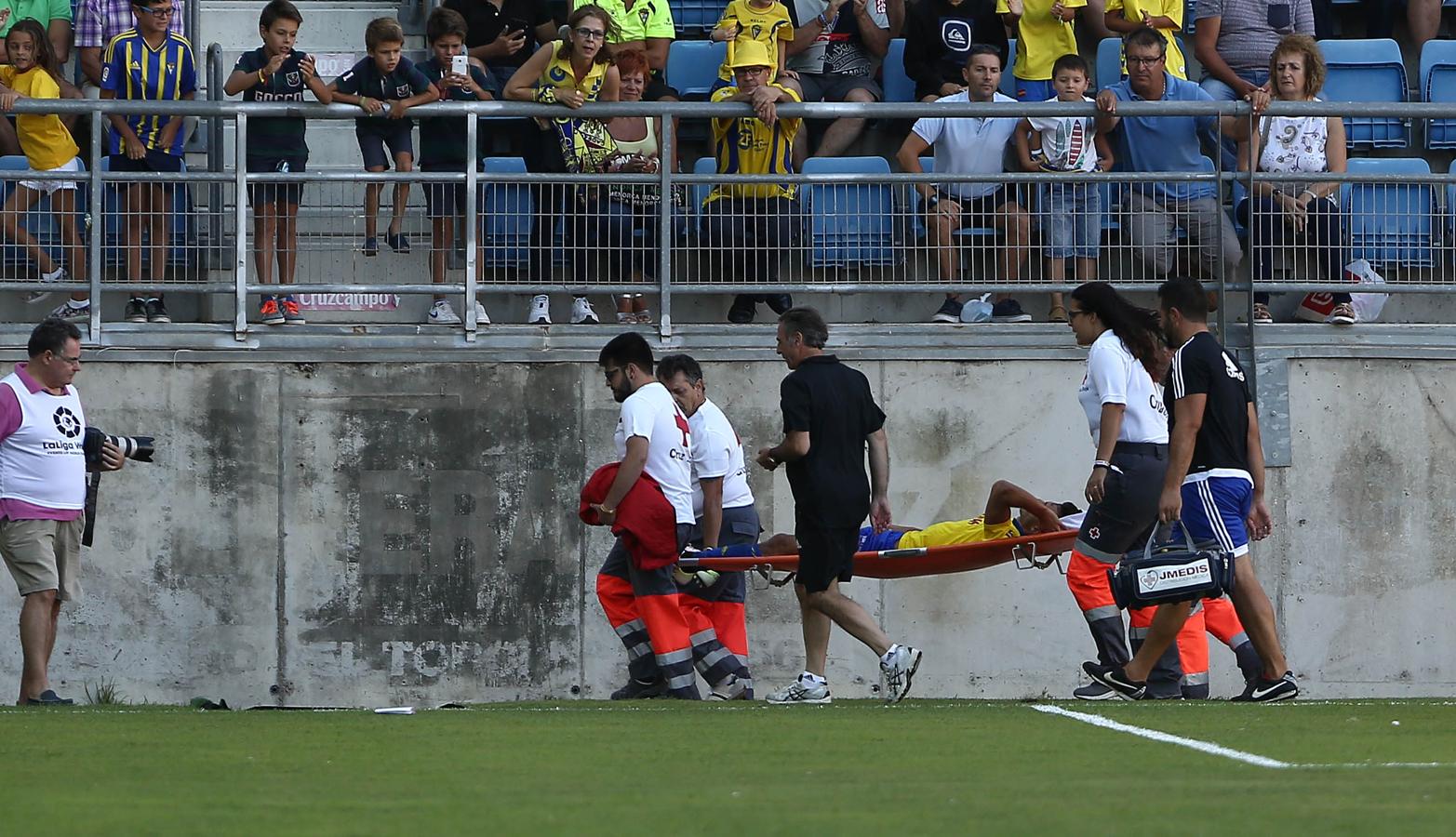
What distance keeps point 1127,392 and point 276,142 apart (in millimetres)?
5712

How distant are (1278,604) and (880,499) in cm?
343

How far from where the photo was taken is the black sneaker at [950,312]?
12836 millimetres

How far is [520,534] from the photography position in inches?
486

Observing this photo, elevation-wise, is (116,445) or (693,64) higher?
(693,64)

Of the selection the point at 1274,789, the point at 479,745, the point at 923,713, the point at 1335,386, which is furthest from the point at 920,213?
the point at 1274,789

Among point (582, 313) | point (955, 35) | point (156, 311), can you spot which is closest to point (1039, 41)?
point (955, 35)

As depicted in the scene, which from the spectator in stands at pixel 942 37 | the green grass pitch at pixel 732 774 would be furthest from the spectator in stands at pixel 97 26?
the green grass pitch at pixel 732 774

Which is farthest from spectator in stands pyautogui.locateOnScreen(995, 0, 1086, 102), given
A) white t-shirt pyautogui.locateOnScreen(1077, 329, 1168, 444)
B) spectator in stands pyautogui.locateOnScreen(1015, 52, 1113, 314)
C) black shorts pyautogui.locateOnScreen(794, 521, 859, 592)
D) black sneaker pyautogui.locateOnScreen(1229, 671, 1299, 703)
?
black sneaker pyautogui.locateOnScreen(1229, 671, 1299, 703)

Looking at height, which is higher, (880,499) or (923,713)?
(880,499)

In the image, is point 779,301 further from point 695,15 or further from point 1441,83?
point 1441,83

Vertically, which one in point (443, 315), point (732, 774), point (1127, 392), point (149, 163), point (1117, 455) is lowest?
point (732, 774)

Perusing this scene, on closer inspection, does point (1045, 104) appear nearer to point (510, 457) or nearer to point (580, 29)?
point (580, 29)

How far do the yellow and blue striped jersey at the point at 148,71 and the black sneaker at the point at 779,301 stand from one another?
3938 millimetres

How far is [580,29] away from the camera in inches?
501
